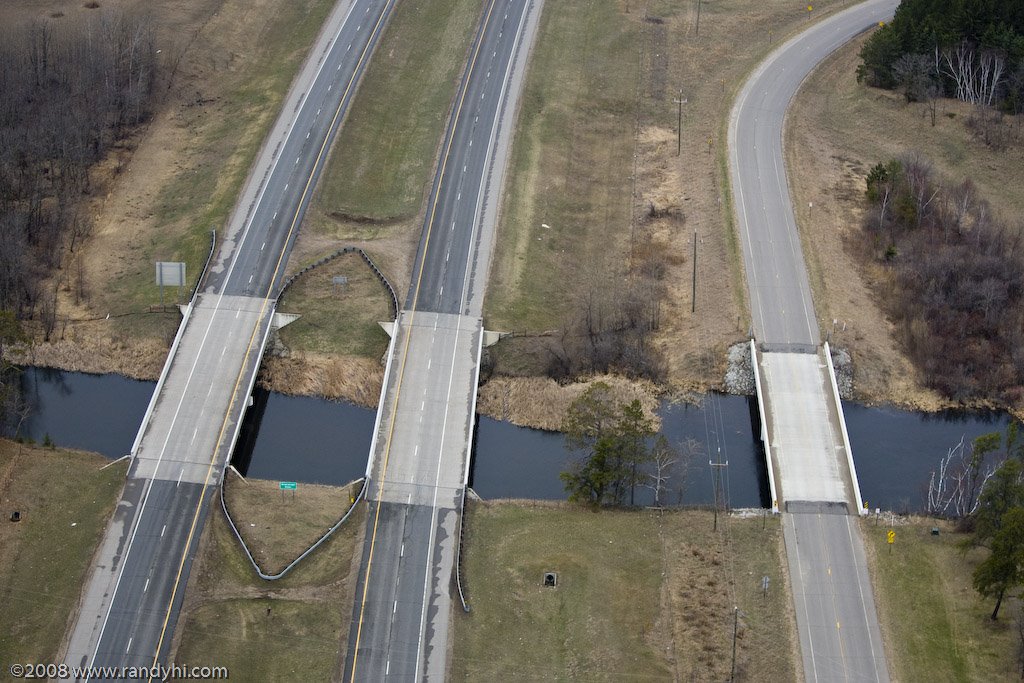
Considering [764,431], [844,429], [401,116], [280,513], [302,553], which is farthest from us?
[401,116]

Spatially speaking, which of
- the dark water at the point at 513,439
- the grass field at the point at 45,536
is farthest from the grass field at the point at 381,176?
the grass field at the point at 45,536

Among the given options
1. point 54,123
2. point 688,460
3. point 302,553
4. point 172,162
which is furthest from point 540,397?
point 54,123

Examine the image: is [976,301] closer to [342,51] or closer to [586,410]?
[586,410]

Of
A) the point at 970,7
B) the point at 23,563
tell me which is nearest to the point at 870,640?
the point at 23,563

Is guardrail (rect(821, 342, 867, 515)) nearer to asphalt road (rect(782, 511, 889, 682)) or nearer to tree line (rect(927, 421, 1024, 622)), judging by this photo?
asphalt road (rect(782, 511, 889, 682))

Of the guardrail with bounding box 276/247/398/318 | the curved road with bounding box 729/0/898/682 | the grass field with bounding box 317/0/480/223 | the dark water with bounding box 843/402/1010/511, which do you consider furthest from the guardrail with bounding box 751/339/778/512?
the grass field with bounding box 317/0/480/223

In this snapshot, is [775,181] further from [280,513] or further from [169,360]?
[280,513]

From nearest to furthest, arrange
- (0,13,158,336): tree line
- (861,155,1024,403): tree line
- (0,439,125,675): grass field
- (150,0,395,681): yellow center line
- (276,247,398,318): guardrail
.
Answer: (0,439,125,675): grass field → (150,0,395,681): yellow center line → (861,155,1024,403): tree line → (276,247,398,318): guardrail → (0,13,158,336): tree line
